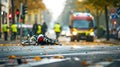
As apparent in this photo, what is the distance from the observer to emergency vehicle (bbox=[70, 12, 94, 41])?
45.2 m

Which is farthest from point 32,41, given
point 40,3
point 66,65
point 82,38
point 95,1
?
point 40,3

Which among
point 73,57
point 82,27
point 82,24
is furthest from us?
point 82,24

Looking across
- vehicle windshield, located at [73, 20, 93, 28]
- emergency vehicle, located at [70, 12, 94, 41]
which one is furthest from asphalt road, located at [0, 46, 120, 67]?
vehicle windshield, located at [73, 20, 93, 28]

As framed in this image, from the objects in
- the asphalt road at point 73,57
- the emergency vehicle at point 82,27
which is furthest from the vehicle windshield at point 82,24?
the asphalt road at point 73,57

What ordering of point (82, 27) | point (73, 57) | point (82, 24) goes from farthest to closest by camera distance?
point (82, 24)
point (82, 27)
point (73, 57)

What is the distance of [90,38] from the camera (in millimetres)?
45344

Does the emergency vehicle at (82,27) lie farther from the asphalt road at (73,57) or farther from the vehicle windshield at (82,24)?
the asphalt road at (73,57)

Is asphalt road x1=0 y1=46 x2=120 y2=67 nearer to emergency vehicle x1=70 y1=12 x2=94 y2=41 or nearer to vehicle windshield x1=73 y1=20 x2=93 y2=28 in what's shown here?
emergency vehicle x1=70 y1=12 x2=94 y2=41

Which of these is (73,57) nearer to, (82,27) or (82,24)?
(82,27)

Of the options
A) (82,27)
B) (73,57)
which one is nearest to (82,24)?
(82,27)

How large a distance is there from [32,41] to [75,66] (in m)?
21.7

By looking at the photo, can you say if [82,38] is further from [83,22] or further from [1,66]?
[1,66]

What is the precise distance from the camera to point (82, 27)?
4553cm

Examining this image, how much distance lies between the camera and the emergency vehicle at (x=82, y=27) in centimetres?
4519
